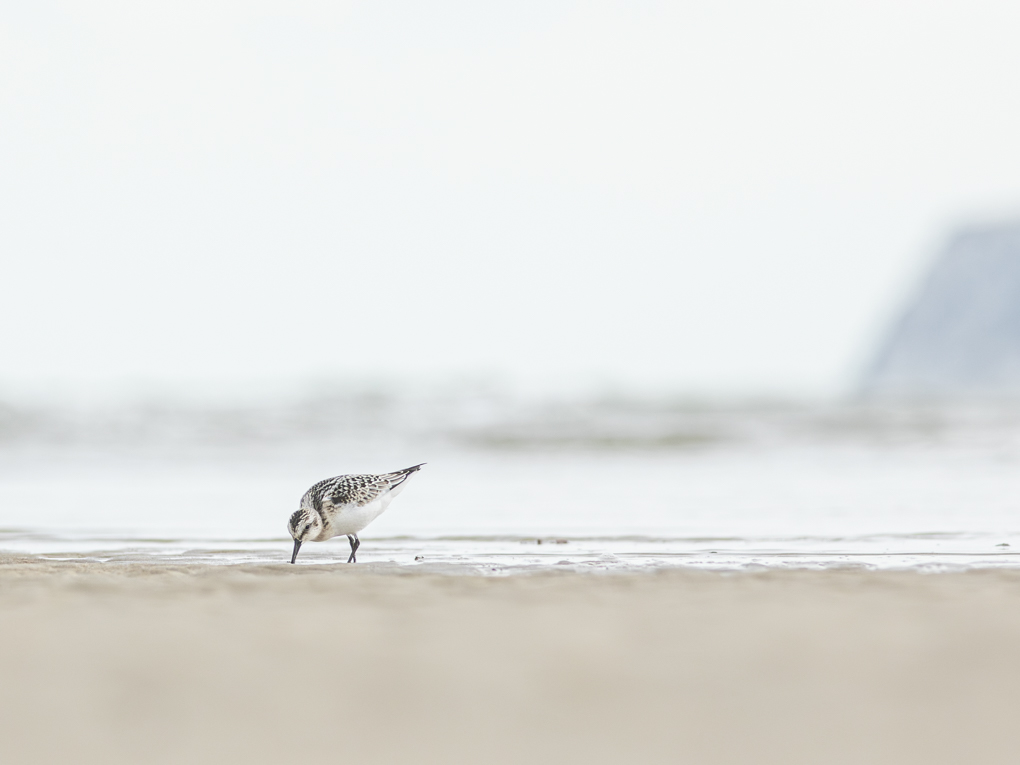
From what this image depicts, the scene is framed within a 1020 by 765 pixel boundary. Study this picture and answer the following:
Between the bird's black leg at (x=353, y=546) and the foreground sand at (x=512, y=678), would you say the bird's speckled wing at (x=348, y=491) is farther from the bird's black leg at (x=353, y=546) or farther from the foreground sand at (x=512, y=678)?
the foreground sand at (x=512, y=678)

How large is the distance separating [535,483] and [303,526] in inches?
199

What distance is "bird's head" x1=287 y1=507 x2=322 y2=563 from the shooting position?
20.6 feet

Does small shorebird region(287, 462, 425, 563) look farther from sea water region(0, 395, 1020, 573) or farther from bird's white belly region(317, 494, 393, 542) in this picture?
sea water region(0, 395, 1020, 573)

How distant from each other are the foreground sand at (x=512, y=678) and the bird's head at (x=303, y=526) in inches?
82.8

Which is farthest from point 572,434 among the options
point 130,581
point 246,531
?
point 130,581

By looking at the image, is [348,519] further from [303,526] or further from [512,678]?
[512,678]

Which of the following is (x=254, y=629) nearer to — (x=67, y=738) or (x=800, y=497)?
(x=67, y=738)

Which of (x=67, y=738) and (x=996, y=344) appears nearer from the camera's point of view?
(x=67, y=738)

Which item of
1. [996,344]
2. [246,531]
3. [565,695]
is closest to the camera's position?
[565,695]

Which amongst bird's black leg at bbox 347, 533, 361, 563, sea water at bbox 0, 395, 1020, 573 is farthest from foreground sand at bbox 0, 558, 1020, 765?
bird's black leg at bbox 347, 533, 361, 563

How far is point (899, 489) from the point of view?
982 cm

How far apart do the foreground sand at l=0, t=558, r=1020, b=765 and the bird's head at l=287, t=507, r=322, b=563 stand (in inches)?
82.8

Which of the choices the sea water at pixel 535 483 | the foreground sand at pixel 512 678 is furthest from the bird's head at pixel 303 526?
the foreground sand at pixel 512 678

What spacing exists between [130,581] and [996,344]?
102 m
